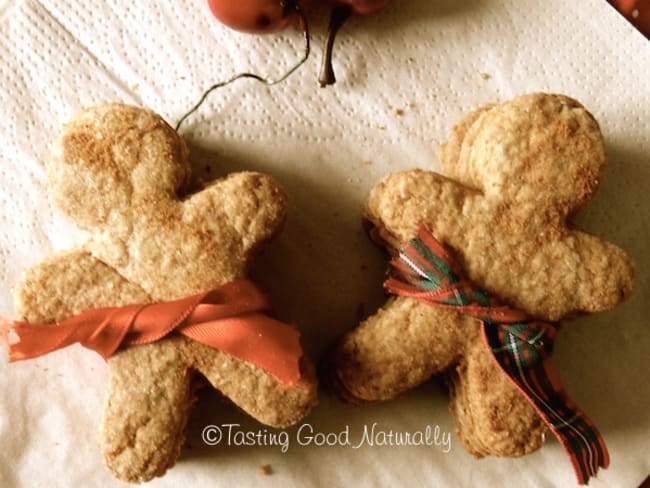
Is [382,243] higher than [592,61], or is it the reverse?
[592,61]

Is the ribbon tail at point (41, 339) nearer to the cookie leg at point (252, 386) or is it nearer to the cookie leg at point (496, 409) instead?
the cookie leg at point (252, 386)

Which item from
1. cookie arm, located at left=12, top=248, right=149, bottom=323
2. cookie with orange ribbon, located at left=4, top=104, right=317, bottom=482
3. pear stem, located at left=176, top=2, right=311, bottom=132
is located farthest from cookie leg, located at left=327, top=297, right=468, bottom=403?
pear stem, located at left=176, top=2, right=311, bottom=132

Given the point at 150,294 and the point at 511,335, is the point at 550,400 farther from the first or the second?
the point at 150,294

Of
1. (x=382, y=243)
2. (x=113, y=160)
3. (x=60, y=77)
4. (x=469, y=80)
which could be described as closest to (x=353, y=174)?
(x=382, y=243)

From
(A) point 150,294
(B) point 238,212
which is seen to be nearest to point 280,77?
(B) point 238,212

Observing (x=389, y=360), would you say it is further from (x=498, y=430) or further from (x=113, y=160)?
(x=113, y=160)
